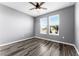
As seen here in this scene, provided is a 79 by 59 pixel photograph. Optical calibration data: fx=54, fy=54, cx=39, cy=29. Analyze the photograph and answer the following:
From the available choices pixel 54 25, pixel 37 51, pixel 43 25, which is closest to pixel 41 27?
pixel 43 25

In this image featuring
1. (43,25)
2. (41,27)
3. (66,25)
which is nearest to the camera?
(66,25)

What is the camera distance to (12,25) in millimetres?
3684

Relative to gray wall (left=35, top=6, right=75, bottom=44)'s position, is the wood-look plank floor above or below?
below

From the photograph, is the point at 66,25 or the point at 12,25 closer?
the point at 66,25

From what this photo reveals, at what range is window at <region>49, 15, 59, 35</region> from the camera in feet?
13.3

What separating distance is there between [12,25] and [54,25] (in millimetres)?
3046

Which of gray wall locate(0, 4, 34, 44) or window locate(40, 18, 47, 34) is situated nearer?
gray wall locate(0, 4, 34, 44)

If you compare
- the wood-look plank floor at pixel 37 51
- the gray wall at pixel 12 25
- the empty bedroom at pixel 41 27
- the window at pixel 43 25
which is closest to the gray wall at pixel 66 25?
the empty bedroom at pixel 41 27

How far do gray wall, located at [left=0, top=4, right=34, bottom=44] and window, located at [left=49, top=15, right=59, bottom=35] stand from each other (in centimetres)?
203

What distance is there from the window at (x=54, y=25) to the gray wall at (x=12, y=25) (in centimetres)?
Result: 203

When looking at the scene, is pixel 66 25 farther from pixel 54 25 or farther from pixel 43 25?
pixel 43 25

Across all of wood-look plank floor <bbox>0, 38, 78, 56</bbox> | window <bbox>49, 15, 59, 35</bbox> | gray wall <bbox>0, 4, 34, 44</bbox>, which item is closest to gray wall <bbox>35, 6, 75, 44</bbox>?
window <bbox>49, 15, 59, 35</bbox>

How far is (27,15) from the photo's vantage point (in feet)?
16.0

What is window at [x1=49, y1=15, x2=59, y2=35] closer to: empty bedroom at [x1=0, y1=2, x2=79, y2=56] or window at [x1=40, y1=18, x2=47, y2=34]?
empty bedroom at [x1=0, y1=2, x2=79, y2=56]
